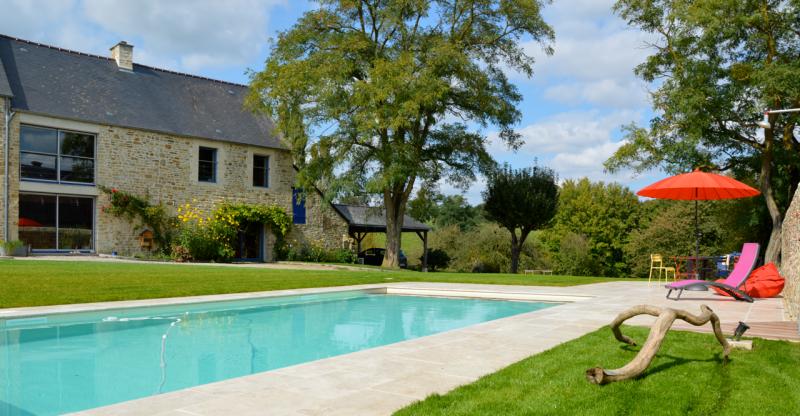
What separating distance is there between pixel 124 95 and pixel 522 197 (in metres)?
15.8

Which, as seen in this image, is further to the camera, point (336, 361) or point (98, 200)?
point (98, 200)

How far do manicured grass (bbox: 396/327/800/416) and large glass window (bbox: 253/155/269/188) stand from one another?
19.9 meters

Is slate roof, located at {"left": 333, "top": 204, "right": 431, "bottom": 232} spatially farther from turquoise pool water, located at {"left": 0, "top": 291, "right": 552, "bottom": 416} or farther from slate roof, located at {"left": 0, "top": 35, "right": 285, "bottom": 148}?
turquoise pool water, located at {"left": 0, "top": 291, "right": 552, "bottom": 416}

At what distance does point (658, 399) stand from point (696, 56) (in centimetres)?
1755

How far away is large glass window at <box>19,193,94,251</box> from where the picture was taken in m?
18.2

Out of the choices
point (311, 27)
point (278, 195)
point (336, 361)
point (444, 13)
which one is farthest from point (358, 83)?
point (336, 361)

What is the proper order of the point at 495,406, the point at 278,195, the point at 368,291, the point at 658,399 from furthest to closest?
1. the point at 278,195
2. the point at 368,291
3. the point at 658,399
4. the point at 495,406

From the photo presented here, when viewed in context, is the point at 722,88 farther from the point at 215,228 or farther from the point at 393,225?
the point at 215,228

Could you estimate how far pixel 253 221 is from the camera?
23.5m

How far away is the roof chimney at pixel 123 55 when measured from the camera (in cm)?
2212

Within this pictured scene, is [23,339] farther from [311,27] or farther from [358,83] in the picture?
[311,27]

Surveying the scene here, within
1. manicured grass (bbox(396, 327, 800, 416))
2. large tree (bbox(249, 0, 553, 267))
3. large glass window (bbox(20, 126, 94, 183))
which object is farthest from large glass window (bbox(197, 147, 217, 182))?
manicured grass (bbox(396, 327, 800, 416))

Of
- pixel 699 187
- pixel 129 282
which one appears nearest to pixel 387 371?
pixel 129 282

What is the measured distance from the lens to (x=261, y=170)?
2422cm
